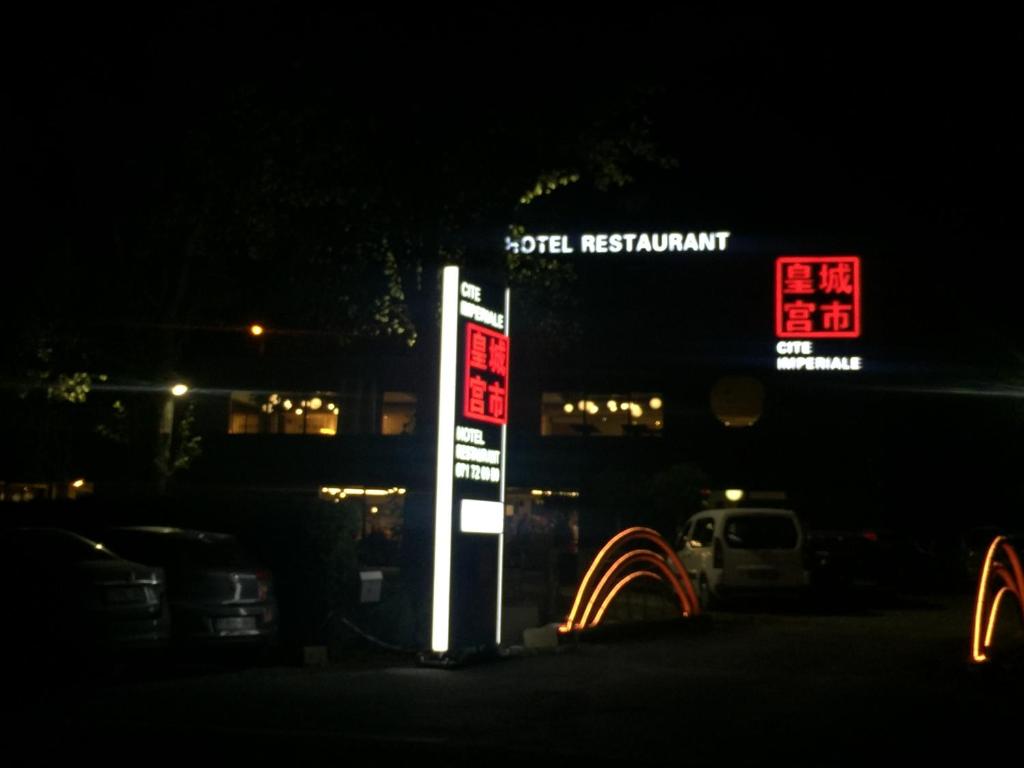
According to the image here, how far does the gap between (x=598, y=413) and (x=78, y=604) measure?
119 ft

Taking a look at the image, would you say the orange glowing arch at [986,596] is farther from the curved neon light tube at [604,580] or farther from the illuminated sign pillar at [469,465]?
the illuminated sign pillar at [469,465]

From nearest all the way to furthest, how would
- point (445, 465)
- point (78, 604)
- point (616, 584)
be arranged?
point (78, 604) → point (445, 465) → point (616, 584)

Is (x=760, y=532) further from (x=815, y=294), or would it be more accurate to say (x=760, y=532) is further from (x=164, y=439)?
(x=815, y=294)

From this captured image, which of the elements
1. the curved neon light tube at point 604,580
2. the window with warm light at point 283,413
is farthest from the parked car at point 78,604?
the window with warm light at point 283,413

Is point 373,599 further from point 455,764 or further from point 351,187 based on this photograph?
point 455,764

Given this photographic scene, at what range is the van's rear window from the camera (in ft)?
82.2

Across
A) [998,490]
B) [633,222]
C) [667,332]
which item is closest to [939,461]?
[998,490]

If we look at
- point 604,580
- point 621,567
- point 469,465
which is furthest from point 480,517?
point 621,567

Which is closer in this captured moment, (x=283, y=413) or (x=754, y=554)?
(x=754, y=554)

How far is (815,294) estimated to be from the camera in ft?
127

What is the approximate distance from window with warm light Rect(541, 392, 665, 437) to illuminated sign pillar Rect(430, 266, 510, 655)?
32.1 metres

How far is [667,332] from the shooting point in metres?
48.2

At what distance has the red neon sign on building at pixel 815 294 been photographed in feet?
127

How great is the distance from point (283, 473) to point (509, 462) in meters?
7.99
